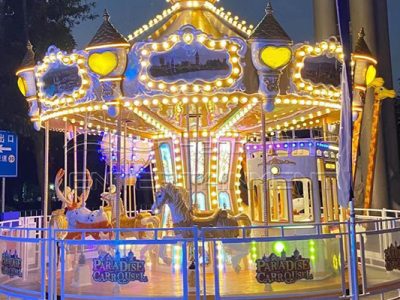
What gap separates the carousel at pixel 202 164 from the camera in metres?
6.09

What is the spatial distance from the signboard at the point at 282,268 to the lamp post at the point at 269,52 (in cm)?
230

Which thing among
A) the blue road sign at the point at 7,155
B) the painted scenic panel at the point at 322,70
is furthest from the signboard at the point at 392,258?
the blue road sign at the point at 7,155

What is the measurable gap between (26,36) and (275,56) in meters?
16.2

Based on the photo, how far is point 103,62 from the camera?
7066mm

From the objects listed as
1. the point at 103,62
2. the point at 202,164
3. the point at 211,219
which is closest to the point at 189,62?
the point at 103,62

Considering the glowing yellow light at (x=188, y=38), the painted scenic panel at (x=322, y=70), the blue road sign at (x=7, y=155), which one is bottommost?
the blue road sign at (x=7, y=155)

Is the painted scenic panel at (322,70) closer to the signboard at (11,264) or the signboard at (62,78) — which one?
the signboard at (62,78)

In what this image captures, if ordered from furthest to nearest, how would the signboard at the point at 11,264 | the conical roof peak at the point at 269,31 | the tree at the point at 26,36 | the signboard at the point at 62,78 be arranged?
the tree at the point at 26,36 < the signboard at the point at 62,78 < the conical roof peak at the point at 269,31 < the signboard at the point at 11,264

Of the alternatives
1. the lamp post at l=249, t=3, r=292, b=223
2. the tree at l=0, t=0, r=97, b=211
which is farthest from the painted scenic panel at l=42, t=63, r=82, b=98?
the tree at l=0, t=0, r=97, b=211

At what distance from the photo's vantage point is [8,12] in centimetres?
2128

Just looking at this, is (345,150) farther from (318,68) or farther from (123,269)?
(123,269)

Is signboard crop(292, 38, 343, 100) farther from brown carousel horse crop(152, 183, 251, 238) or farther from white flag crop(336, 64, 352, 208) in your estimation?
brown carousel horse crop(152, 183, 251, 238)

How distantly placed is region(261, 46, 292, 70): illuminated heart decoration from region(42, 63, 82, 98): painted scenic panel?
275 cm

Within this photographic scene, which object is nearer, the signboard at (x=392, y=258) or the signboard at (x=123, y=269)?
the signboard at (x=123, y=269)
